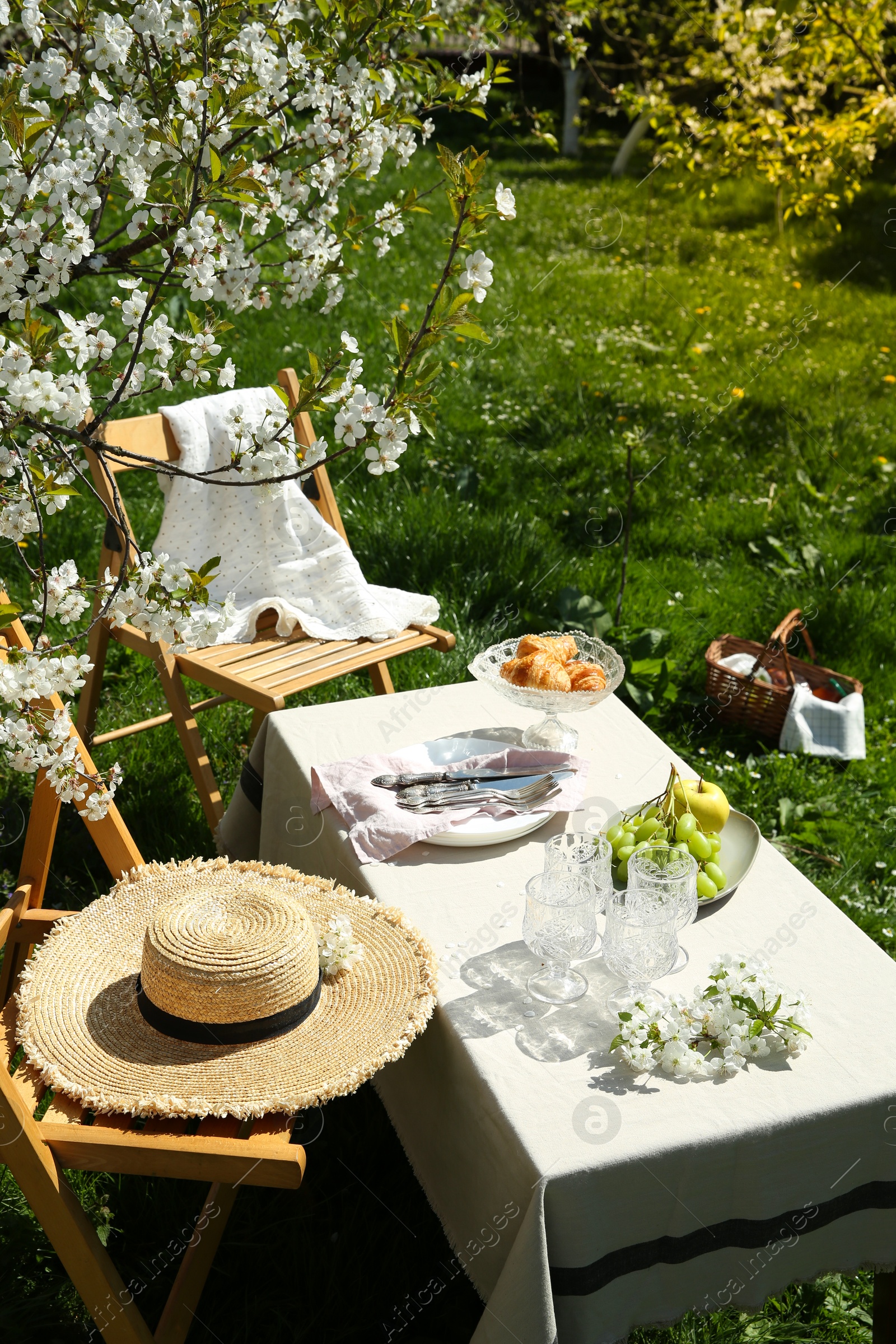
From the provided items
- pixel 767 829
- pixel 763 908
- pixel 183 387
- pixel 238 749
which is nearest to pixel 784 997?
pixel 763 908

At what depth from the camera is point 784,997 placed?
160 cm

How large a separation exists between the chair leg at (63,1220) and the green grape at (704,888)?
3.57 feet

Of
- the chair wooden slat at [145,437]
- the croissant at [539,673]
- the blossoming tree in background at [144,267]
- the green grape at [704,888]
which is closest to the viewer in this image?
the blossoming tree in background at [144,267]

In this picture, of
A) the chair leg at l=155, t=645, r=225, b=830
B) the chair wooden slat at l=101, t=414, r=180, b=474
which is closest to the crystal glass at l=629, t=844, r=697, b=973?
the chair leg at l=155, t=645, r=225, b=830

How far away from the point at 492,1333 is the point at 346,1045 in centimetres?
43

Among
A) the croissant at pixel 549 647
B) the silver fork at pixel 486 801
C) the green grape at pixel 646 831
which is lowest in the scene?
the silver fork at pixel 486 801

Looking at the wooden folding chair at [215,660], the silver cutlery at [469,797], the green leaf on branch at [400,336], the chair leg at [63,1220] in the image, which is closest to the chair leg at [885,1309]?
the silver cutlery at [469,797]

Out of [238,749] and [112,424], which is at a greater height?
[112,424]

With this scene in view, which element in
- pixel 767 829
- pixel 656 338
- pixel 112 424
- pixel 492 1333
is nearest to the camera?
pixel 492 1333

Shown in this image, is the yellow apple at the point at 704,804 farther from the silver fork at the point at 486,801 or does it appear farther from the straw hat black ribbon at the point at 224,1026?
the straw hat black ribbon at the point at 224,1026

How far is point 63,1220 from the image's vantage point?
5.25 feet

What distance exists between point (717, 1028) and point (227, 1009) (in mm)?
716

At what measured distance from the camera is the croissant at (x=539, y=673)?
224cm

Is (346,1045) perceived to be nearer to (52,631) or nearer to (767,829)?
(767,829)
